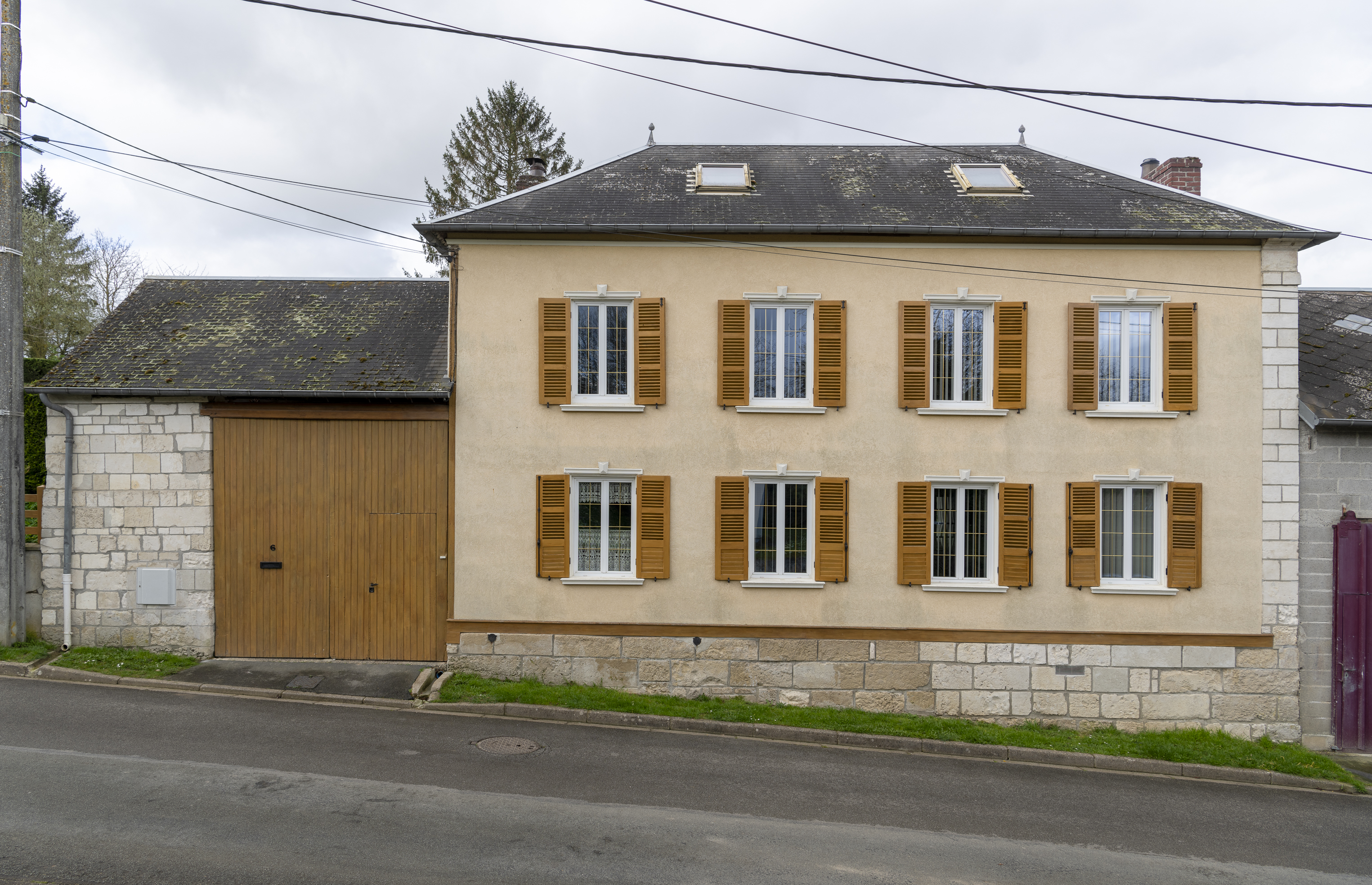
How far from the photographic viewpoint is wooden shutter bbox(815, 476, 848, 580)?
10.6 metres

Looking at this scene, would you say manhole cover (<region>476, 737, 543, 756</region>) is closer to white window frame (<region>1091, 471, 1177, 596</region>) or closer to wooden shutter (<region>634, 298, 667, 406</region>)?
wooden shutter (<region>634, 298, 667, 406</region>)

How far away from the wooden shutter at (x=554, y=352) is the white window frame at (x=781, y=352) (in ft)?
7.74

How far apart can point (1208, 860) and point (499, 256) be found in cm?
1004

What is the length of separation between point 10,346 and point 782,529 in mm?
10829

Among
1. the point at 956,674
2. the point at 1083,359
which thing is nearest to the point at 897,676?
the point at 956,674

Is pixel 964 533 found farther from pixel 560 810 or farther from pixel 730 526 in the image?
pixel 560 810

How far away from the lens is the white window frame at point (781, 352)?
10695 mm

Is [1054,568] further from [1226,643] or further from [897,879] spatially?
[897,879]

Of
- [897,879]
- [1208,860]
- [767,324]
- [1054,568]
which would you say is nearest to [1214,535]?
[1054,568]

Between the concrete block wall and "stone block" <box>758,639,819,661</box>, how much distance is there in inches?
299

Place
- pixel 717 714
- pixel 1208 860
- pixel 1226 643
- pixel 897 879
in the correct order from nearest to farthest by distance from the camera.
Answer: pixel 897 879 → pixel 1208 860 → pixel 717 714 → pixel 1226 643

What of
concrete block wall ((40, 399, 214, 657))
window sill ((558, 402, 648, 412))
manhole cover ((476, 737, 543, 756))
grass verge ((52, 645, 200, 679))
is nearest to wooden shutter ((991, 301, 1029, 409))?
window sill ((558, 402, 648, 412))

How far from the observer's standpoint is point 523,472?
1075cm

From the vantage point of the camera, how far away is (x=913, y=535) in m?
10.6
